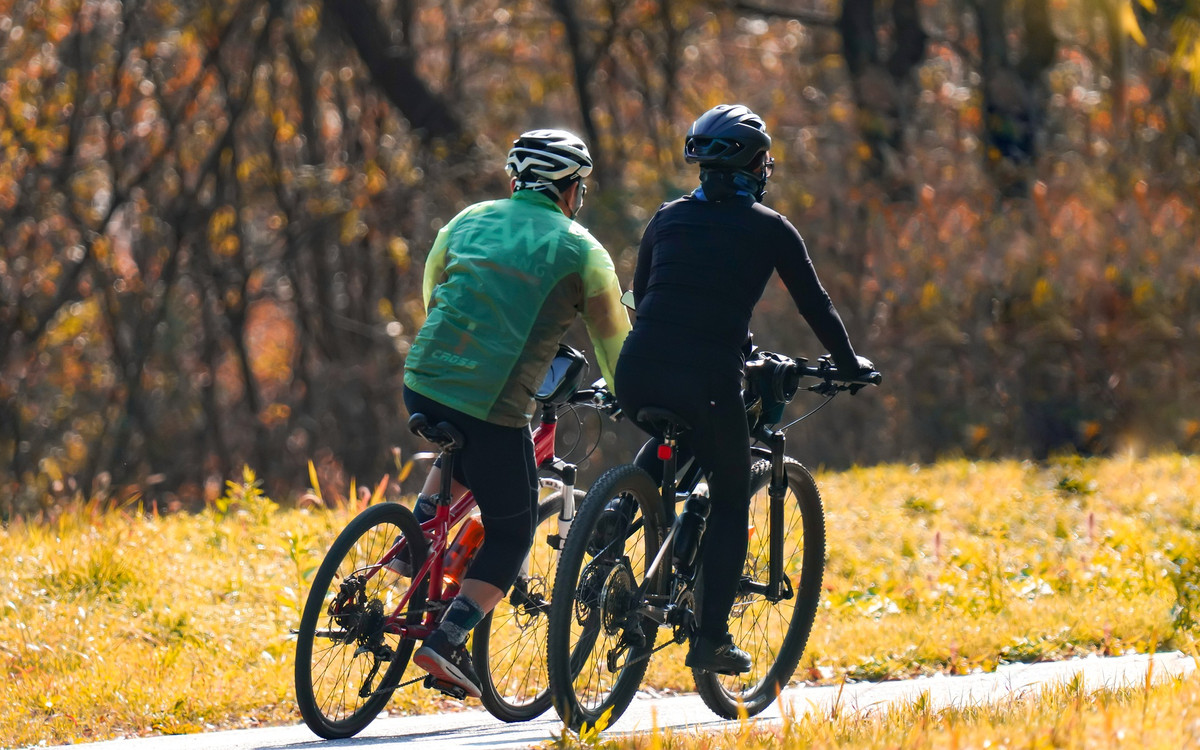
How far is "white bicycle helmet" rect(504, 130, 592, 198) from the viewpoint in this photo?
17.8 feet

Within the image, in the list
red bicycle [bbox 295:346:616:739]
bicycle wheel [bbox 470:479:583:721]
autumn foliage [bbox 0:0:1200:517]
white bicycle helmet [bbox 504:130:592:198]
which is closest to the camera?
red bicycle [bbox 295:346:616:739]

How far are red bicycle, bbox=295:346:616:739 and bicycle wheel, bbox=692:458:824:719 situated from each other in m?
0.68

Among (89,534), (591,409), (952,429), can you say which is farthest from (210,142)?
(591,409)

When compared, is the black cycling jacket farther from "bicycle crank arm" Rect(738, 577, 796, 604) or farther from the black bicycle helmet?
"bicycle crank arm" Rect(738, 577, 796, 604)

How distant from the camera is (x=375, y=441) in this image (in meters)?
16.2

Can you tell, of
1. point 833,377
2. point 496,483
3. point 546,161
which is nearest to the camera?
point 496,483

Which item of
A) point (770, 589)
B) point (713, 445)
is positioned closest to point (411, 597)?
point (713, 445)

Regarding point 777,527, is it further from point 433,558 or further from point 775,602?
point 433,558

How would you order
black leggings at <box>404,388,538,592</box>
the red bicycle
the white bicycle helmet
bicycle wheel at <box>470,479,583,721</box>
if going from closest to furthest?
the red bicycle, black leggings at <box>404,388,538,592</box>, the white bicycle helmet, bicycle wheel at <box>470,479,583,721</box>

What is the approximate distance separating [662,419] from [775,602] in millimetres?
1034

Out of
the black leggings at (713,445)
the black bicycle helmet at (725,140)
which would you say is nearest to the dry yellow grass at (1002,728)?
the black leggings at (713,445)

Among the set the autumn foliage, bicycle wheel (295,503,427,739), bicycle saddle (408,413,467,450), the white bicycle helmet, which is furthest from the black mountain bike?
the autumn foliage

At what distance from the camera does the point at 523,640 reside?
5848 mm

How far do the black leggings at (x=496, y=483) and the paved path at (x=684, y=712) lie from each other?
588mm
